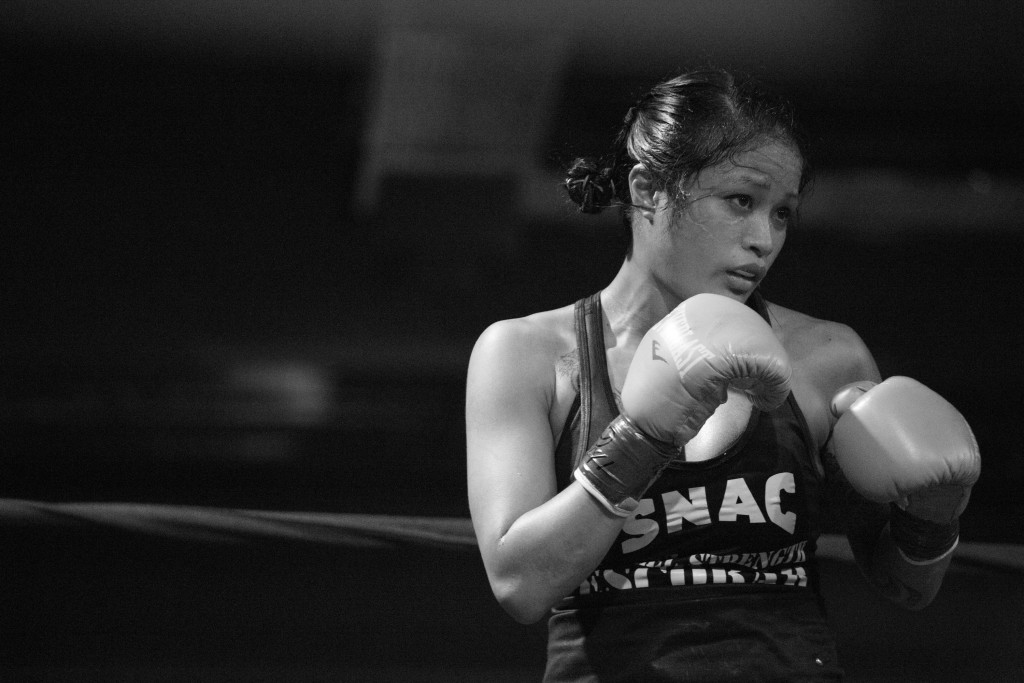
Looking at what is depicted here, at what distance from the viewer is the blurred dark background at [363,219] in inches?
87.5

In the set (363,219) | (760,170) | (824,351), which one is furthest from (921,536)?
(363,219)

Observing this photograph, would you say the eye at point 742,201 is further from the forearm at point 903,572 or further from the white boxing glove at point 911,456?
the forearm at point 903,572

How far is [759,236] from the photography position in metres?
1.21

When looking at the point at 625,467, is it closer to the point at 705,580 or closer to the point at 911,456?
the point at 705,580

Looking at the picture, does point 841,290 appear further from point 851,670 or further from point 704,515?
point 704,515

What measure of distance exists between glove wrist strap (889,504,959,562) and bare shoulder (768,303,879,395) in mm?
195

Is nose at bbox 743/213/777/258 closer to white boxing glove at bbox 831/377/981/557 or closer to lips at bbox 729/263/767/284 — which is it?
lips at bbox 729/263/767/284

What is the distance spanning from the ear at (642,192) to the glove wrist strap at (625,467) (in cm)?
34

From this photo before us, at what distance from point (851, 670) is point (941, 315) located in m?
→ 0.96

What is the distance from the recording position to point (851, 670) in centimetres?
177

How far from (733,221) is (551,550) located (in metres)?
0.47

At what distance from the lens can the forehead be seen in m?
1.22

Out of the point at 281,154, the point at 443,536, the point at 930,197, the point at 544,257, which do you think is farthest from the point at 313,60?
the point at 930,197

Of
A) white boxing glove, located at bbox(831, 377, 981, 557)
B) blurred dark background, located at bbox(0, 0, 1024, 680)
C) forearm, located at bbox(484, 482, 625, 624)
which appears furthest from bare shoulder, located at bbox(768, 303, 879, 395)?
blurred dark background, located at bbox(0, 0, 1024, 680)
